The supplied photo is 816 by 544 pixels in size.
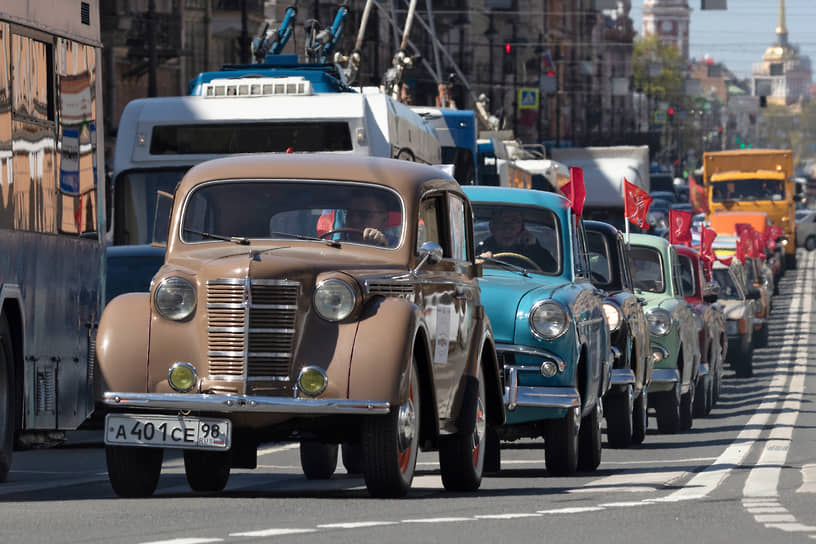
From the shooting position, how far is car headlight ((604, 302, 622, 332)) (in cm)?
1683

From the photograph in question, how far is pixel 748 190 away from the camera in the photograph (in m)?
72.3

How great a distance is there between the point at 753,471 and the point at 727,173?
58.0 meters

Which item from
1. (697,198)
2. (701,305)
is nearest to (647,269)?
(701,305)

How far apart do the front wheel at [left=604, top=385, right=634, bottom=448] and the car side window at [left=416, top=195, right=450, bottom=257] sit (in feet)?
19.3

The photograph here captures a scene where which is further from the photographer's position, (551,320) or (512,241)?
(512,241)

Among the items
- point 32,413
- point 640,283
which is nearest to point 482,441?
point 32,413

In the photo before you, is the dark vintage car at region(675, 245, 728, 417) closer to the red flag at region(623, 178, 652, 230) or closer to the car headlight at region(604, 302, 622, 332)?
the red flag at region(623, 178, 652, 230)

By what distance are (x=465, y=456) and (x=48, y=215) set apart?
3022 millimetres

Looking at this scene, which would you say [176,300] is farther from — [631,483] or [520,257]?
[520,257]

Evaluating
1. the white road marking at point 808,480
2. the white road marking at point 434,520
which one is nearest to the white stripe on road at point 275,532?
the white road marking at point 434,520

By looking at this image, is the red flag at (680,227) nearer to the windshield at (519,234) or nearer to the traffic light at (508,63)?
the windshield at (519,234)

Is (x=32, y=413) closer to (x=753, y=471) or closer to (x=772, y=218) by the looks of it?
(x=753, y=471)

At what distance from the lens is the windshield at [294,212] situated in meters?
11.1

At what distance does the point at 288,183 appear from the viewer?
36.9 ft
